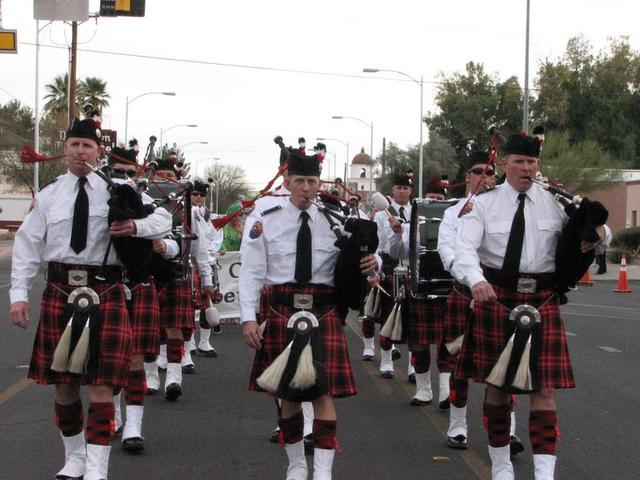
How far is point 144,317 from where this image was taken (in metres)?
6.92

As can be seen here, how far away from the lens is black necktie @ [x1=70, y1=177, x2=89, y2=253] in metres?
5.39

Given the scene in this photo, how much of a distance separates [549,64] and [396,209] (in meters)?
61.4

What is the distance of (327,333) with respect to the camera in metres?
5.50

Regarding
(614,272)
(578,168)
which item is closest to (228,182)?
(578,168)

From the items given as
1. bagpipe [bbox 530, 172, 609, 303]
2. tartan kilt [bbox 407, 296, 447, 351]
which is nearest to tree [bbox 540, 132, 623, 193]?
tartan kilt [bbox 407, 296, 447, 351]

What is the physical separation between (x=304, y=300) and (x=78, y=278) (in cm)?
121

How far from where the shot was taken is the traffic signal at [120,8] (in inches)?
693

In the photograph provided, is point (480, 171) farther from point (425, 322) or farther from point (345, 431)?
point (345, 431)

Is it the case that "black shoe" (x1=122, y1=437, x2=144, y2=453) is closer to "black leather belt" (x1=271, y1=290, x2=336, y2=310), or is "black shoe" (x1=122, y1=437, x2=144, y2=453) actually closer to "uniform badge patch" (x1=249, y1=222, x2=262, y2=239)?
"black leather belt" (x1=271, y1=290, x2=336, y2=310)

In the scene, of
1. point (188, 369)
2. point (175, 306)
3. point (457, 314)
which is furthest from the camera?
point (188, 369)

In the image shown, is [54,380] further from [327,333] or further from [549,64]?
[549,64]

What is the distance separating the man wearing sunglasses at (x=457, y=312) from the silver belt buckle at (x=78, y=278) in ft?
7.79

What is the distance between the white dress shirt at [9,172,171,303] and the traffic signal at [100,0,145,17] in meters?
12.7

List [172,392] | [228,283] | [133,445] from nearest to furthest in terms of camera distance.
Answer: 1. [133,445]
2. [172,392]
3. [228,283]
